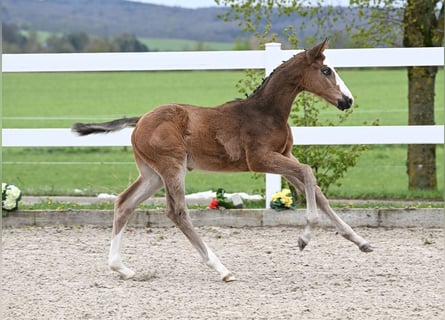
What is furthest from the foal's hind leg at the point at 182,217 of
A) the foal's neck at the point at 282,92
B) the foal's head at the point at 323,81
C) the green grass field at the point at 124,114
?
the green grass field at the point at 124,114

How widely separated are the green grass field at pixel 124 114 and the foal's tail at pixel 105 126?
4.36m

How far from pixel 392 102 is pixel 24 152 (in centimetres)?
1420

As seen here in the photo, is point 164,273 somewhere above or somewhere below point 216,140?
below

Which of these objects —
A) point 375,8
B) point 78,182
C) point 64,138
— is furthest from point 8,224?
point 78,182

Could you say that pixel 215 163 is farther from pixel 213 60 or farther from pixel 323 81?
pixel 213 60

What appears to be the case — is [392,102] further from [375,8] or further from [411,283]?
[411,283]

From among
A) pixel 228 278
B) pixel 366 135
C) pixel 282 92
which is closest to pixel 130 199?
pixel 228 278

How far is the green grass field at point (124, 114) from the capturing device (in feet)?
48.9

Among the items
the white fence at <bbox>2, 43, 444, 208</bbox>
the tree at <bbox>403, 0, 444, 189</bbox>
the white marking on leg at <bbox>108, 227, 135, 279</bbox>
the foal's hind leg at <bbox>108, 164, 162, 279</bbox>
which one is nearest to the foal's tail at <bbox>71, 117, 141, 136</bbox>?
the foal's hind leg at <bbox>108, 164, 162, 279</bbox>

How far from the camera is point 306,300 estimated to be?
6207 mm

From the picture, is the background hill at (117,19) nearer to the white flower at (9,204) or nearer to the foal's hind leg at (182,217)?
the white flower at (9,204)

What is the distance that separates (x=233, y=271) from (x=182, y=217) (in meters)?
0.62

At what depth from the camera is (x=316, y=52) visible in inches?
275

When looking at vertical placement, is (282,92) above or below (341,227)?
above
